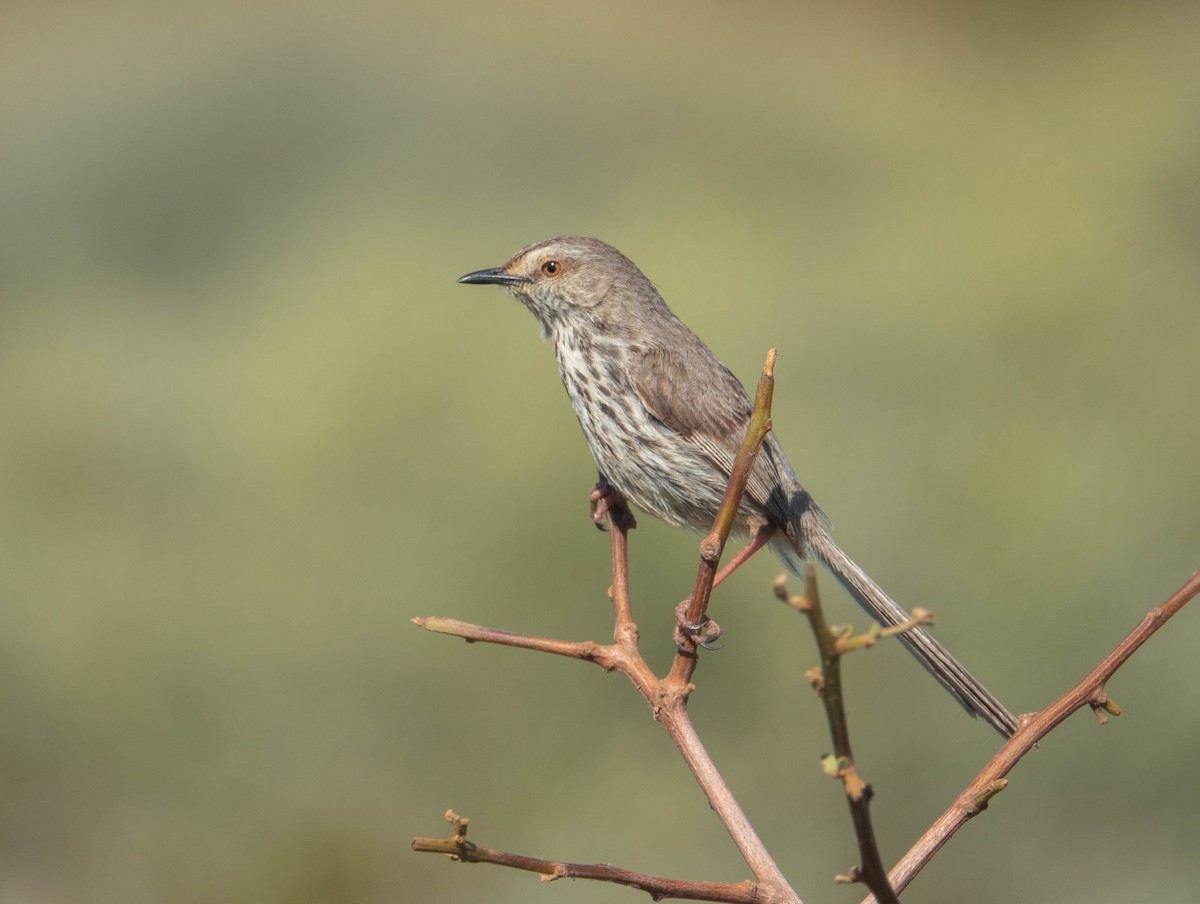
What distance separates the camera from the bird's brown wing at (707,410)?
441 centimetres

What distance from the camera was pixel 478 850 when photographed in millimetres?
1899

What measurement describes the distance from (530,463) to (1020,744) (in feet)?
22.0

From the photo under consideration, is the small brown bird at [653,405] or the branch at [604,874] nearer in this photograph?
the branch at [604,874]

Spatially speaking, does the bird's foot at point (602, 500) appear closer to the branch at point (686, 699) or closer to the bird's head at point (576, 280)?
the bird's head at point (576, 280)

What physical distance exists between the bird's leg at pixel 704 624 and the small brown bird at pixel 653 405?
13mm

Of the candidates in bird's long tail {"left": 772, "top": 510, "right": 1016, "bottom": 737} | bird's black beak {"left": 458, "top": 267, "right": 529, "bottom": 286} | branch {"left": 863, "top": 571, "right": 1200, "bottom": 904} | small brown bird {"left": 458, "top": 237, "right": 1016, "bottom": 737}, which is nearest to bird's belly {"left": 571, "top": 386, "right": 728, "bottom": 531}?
small brown bird {"left": 458, "top": 237, "right": 1016, "bottom": 737}

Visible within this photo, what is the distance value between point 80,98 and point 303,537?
9789 millimetres

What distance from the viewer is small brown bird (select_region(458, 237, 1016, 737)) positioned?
14.2 feet

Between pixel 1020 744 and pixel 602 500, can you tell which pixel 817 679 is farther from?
pixel 602 500

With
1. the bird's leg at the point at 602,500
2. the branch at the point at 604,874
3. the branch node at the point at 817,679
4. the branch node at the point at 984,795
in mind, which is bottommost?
the branch at the point at 604,874

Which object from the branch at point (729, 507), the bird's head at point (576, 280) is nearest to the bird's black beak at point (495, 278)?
the bird's head at point (576, 280)

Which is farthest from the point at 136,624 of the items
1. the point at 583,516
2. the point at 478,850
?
the point at 478,850

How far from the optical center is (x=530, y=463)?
28.4 feet

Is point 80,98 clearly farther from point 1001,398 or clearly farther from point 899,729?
point 899,729
